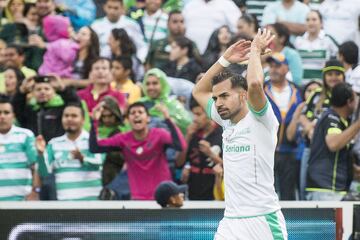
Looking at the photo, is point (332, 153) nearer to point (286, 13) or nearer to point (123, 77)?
point (123, 77)

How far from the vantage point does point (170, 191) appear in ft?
33.2

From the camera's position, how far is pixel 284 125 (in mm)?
12383

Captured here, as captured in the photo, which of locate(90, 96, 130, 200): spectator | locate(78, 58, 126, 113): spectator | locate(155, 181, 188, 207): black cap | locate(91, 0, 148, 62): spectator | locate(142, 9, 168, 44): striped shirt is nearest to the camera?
locate(155, 181, 188, 207): black cap

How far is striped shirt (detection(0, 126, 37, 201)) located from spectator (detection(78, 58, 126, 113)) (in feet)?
4.33

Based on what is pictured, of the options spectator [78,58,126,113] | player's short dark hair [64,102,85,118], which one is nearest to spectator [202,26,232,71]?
spectator [78,58,126,113]

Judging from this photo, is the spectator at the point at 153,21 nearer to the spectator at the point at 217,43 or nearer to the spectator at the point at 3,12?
the spectator at the point at 217,43

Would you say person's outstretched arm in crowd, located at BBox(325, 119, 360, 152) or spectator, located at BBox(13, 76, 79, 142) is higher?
spectator, located at BBox(13, 76, 79, 142)

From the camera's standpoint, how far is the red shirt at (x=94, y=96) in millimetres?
13023

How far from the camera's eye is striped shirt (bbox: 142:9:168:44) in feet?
49.1

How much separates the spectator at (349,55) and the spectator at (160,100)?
2246 mm

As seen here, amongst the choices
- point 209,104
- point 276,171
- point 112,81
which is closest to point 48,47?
point 112,81

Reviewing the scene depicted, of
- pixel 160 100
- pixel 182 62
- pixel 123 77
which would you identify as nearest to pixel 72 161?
pixel 160 100

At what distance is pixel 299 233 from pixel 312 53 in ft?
14.5

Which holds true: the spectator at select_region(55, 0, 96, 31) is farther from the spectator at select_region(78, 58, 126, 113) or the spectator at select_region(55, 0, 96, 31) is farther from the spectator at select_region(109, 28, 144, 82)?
the spectator at select_region(78, 58, 126, 113)
